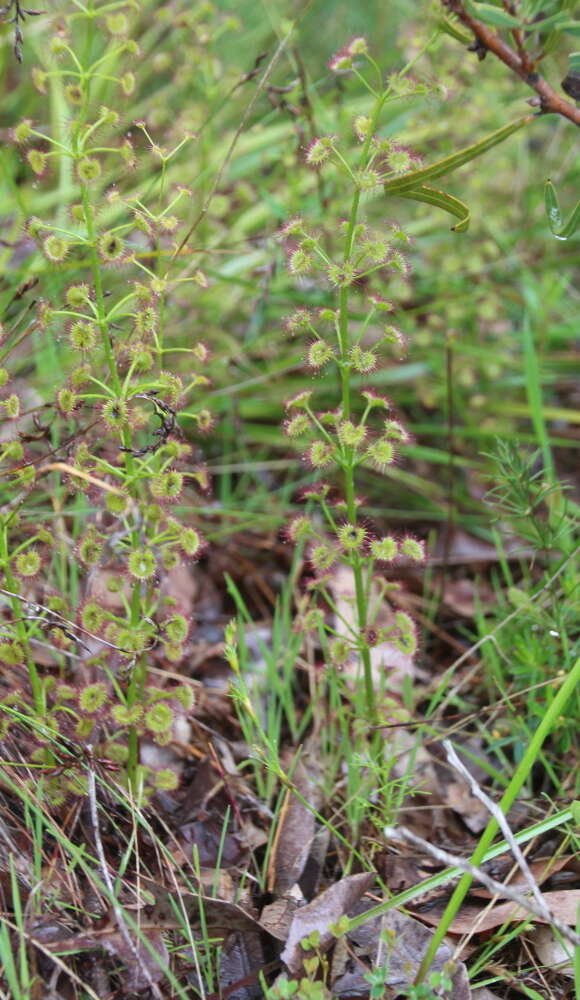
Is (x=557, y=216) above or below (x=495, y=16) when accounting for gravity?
below

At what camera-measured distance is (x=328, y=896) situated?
1533 mm

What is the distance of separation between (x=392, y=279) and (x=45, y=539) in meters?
1.65

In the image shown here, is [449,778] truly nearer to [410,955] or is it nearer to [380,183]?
[410,955]

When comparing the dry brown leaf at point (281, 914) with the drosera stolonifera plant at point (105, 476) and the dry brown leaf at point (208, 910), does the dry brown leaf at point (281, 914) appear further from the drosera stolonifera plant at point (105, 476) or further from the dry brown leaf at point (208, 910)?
the drosera stolonifera plant at point (105, 476)

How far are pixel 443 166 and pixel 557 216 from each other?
0.24m

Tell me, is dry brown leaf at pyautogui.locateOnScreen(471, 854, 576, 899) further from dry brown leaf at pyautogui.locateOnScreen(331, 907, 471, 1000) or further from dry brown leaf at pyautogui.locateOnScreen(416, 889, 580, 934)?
dry brown leaf at pyautogui.locateOnScreen(331, 907, 471, 1000)

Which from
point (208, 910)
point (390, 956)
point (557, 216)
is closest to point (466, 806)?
point (390, 956)

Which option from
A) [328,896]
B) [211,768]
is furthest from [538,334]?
[328,896]

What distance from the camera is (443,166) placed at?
1594 mm

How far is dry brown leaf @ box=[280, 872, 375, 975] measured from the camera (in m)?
1.43

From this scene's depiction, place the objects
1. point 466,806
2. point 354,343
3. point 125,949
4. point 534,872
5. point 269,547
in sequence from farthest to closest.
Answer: point 269,547 < point 466,806 < point 534,872 < point 354,343 < point 125,949

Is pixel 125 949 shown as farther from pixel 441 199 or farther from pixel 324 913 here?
pixel 441 199

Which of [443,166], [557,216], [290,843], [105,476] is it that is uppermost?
[443,166]

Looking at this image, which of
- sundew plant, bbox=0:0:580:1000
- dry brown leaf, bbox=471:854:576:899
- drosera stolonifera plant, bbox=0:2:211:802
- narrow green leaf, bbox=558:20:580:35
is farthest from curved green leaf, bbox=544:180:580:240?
dry brown leaf, bbox=471:854:576:899
